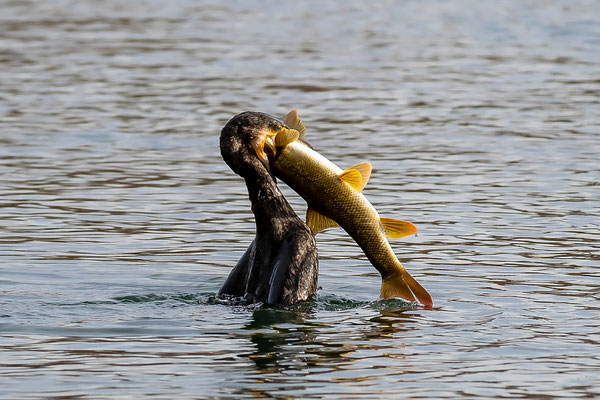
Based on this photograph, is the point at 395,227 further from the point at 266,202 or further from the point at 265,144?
the point at 265,144

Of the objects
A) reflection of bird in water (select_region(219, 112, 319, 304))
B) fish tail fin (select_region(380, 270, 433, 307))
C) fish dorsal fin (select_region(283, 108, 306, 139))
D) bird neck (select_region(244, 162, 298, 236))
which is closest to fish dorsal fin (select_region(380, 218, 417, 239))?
fish tail fin (select_region(380, 270, 433, 307))

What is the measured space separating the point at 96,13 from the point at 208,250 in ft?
67.7

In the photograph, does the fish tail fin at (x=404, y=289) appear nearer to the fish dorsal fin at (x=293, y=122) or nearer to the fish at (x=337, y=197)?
the fish at (x=337, y=197)

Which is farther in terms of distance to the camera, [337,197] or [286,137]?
[337,197]

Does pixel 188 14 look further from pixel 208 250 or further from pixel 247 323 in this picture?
pixel 247 323

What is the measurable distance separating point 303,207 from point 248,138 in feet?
15.9

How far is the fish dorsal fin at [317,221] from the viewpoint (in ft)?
27.3

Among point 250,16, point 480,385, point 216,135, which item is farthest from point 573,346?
point 250,16

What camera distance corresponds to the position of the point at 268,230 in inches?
326

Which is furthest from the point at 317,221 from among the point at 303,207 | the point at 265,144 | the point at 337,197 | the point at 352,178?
the point at 303,207

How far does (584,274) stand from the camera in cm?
988

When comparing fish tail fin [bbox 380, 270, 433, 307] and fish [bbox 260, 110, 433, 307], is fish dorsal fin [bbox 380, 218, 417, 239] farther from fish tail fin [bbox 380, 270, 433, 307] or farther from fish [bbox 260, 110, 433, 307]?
fish tail fin [bbox 380, 270, 433, 307]

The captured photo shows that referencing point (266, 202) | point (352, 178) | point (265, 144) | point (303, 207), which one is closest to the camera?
point (265, 144)

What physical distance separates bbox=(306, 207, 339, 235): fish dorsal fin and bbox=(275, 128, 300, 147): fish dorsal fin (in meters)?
0.59
